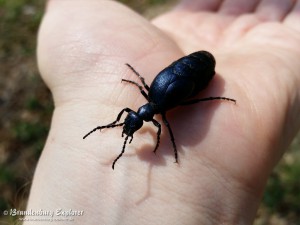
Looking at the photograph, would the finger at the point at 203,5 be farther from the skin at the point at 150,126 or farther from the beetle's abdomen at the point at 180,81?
the beetle's abdomen at the point at 180,81

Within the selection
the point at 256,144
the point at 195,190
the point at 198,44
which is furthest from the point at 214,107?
the point at 198,44

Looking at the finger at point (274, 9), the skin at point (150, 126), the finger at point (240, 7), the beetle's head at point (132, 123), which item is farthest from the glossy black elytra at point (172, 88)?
the finger at point (240, 7)

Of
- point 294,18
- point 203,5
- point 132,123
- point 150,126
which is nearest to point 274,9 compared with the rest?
point 294,18

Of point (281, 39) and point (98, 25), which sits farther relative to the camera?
point (281, 39)

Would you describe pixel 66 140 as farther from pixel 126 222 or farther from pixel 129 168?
pixel 126 222

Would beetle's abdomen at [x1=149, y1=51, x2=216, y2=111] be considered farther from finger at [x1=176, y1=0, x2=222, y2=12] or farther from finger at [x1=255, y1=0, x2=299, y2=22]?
finger at [x1=176, y1=0, x2=222, y2=12]

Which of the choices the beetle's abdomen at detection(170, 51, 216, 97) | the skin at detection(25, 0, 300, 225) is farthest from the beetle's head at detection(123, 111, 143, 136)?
the beetle's abdomen at detection(170, 51, 216, 97)

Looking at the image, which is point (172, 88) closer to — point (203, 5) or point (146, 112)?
point (146, 112)
